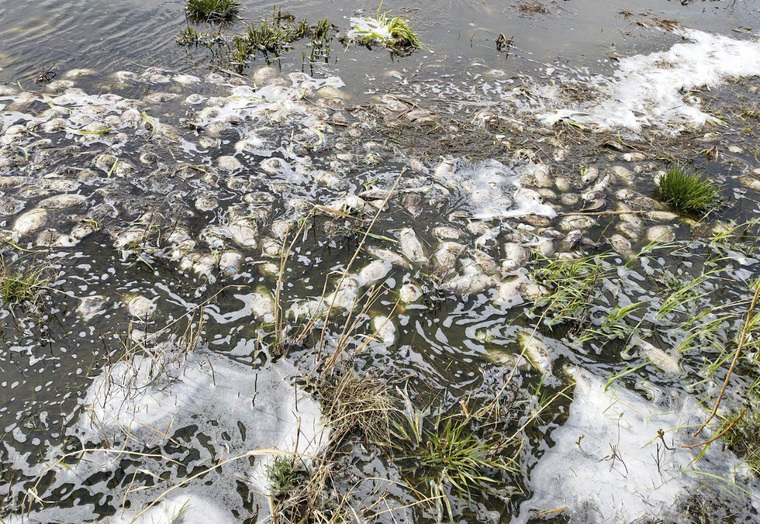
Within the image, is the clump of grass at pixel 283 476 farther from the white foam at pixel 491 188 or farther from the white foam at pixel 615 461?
the white foam at pixel 491 188

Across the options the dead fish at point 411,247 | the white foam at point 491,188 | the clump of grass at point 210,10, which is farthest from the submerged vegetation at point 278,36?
the dead fish at point 411,247

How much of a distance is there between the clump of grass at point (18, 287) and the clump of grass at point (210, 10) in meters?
4.90

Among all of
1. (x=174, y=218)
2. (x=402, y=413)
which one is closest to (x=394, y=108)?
(x=174, y=218)

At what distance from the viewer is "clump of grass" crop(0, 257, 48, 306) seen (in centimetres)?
351

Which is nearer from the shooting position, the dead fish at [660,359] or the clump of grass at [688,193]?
the dead fish at [660,359]

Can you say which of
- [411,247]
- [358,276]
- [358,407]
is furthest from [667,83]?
[358,407]

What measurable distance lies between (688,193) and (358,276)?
3279 mm

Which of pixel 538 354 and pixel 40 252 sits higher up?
pixel 40 252

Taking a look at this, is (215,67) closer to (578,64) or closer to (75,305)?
(75,305)

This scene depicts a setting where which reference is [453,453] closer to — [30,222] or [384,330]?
[384,330]

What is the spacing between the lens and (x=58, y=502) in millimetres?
2643

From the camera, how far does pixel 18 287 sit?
3539 mm

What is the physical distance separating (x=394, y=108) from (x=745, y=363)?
13.7ft

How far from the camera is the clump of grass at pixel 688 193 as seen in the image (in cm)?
480
